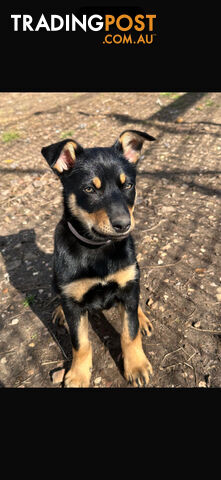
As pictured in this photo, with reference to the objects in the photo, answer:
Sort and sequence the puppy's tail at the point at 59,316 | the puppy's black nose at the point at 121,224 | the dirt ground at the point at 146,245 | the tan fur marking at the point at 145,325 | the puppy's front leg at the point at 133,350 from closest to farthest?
the puppy's black nose at the point at 121,224 → the puppy's front leg at the point at 133,350 → the dirt ground at the point at 146,245 → the tan fur marking at the point at 145,325 → the puppy's tail at the point at 59,316

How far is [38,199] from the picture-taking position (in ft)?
19.3

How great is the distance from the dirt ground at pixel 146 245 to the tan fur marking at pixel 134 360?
97 mm

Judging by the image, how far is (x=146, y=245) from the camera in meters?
4.50

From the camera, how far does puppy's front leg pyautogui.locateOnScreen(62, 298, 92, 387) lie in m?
2.69

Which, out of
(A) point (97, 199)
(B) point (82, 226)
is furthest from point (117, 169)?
(B) point (82, 226)

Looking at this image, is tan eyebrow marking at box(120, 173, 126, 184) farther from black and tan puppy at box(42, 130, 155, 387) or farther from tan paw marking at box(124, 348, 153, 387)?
tan paw marking at box(124, 348, 153, 387)

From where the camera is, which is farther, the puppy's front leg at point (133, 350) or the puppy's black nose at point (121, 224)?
the puppy's front leg at point (133, 350)

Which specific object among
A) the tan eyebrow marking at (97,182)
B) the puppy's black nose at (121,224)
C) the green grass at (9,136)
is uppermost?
the tan eyebrow marking at (97,182)

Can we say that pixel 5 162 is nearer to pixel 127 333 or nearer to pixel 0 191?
pixel 0 191

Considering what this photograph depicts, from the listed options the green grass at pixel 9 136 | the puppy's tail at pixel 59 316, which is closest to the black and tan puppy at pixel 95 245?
Result: the puppy's tail at pixel 59 316

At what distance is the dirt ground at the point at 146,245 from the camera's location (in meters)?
3.11

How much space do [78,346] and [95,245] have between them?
2.82 feet

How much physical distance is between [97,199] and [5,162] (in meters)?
5.18

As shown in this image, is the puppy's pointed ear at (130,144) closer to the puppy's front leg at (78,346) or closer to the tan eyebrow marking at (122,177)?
the tan eyebrow marking at (122,177)
